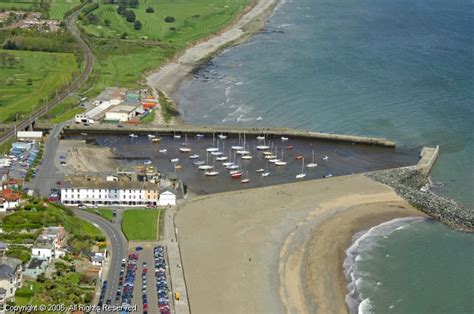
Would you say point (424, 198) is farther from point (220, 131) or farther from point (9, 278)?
point (9, 278)

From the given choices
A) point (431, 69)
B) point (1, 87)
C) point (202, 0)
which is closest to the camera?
point (1, 87)

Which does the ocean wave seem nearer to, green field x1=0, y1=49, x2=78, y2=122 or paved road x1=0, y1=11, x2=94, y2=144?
paved road x1=0, y1=11, x2=94, y2=144

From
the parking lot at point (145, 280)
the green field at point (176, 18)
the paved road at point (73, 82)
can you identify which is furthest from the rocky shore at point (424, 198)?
the green field at point (176, 18)

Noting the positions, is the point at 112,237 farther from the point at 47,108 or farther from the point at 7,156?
the point at 47,108

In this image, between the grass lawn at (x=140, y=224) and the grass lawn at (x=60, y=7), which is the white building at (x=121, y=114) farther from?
the grass lawn at (x=60, y=7)

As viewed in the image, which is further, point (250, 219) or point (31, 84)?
point (31, 84)

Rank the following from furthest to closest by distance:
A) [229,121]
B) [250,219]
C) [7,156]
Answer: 1. [229,121]
2. [7,156]
3. [250,219]

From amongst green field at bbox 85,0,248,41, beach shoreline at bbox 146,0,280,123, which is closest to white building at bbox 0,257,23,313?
beach shoreline at bbox 146,0,280,123

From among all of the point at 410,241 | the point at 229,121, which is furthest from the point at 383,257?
the point at 229,121
